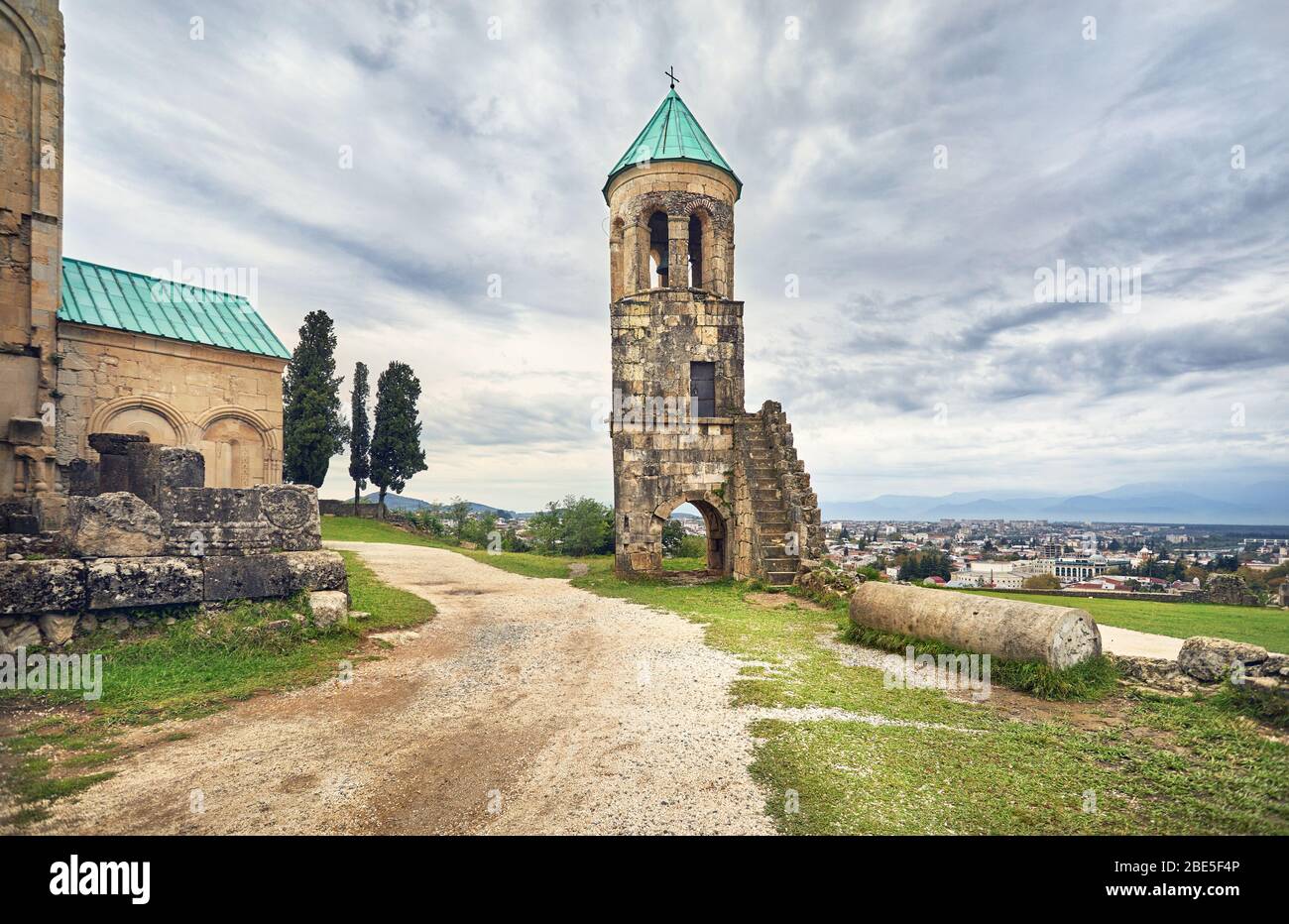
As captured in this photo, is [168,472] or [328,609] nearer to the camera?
[168,472]

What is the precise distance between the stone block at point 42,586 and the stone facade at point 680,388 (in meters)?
11.3

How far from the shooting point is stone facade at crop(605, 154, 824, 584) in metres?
16.3

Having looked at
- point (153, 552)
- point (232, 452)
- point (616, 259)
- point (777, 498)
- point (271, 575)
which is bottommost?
point (271, 575)

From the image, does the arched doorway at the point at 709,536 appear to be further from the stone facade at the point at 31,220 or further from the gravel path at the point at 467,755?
the stone facade at the point at 31,220

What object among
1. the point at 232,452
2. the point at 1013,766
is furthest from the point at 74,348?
the point at 1013,766

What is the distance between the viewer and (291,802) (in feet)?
12.3

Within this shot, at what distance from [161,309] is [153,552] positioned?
11.8 metres

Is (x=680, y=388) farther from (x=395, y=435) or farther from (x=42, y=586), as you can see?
(x=395, y=435)

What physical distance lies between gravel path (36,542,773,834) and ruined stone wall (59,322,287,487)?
9348 millimetres

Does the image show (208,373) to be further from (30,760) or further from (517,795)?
(517,795)

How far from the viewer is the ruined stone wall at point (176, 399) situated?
13.5m

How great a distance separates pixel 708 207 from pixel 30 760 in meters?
17.6

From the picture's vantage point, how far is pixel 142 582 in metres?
7.11

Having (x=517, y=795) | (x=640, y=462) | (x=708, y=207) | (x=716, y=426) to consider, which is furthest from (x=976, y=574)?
(x=517, y=795)
